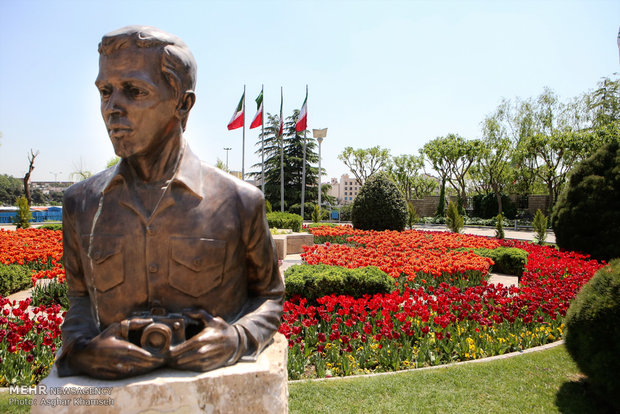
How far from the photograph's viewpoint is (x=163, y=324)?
1.55 m

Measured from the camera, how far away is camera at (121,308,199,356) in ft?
5.02

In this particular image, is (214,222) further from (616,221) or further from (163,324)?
(616,221)

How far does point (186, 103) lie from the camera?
1758 millimetres

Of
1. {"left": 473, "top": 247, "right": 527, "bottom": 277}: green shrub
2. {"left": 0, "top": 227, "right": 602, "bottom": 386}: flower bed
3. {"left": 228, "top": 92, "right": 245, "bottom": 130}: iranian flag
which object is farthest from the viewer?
{"left": 228, "top": 92, "right": 245, "bottom": 130}: iranian flag

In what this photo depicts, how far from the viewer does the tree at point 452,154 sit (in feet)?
114

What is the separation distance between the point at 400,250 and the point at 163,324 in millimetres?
9848

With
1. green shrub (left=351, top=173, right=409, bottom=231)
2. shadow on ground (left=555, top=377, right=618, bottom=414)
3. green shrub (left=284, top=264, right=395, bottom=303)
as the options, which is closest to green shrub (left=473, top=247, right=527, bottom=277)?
green shrub (left=284, top=264, right=395, bottom=303)

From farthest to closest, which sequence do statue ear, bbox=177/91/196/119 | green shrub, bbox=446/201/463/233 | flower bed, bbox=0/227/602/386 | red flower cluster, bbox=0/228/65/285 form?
green shrub, bbox=446/201/463/233 < red flower cluster, bbox=0/228/65/285 < flower bed, bbox=0/227/602/386 < statue ear, bbox=177/91/196/119

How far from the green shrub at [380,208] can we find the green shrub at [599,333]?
12298mm

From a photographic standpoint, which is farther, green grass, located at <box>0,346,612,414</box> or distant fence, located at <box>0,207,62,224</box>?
distant fence, located at <box>0,207,62,224</box>

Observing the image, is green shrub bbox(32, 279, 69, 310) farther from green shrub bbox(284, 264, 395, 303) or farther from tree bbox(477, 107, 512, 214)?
tree bbox(477, 107, 512, 214)

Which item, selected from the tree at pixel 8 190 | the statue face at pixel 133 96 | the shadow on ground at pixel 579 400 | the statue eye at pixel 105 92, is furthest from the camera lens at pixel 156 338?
the tree at pixel 8 190

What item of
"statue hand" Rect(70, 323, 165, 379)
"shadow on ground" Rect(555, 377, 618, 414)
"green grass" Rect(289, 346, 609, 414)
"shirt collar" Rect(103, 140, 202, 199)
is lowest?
"shadow on ground" Rect(555, 377, 618, 414)

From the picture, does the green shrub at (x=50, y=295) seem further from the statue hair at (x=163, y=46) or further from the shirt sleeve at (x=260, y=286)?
the statue hair at (x=163, y=46)
